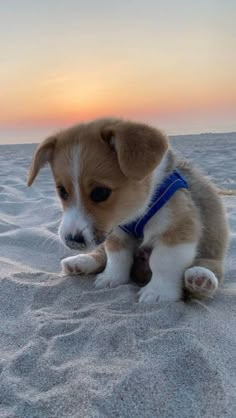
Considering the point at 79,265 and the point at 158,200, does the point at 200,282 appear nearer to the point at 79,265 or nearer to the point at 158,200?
the point at 158,200

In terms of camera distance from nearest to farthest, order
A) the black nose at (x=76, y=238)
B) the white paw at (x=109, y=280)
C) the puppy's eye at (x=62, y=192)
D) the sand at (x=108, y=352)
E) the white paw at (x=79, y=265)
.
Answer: the sand at (x=108, y=352)
the black nose at (x=76, y=238)
the puppy's eye at (x=62, y=192)
the white paw at (x=109, y=280)
the white paw at (x=79, y=265)

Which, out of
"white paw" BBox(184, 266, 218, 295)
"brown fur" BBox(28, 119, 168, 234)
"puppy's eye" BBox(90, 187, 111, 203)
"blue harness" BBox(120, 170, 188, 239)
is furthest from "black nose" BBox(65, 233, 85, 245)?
"white paw" BBox(184, 266, 218, 295)

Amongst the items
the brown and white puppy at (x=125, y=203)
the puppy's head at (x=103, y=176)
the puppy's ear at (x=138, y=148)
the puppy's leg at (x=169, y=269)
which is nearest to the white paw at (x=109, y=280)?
the brown and white puppy at (x=125, y=203)

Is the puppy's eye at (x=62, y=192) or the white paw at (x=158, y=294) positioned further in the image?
the puppy's eye at (x=62, y=192)

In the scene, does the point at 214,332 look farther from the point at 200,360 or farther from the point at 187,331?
the point at 200,360

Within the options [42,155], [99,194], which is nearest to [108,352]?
[99,194]

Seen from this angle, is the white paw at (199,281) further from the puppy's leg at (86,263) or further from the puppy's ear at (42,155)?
the puppy's ear at (42,155)

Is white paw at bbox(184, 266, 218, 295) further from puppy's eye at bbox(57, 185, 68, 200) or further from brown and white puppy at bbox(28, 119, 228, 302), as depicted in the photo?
puppy's eye at bbox(57, 185, 68, 200)
